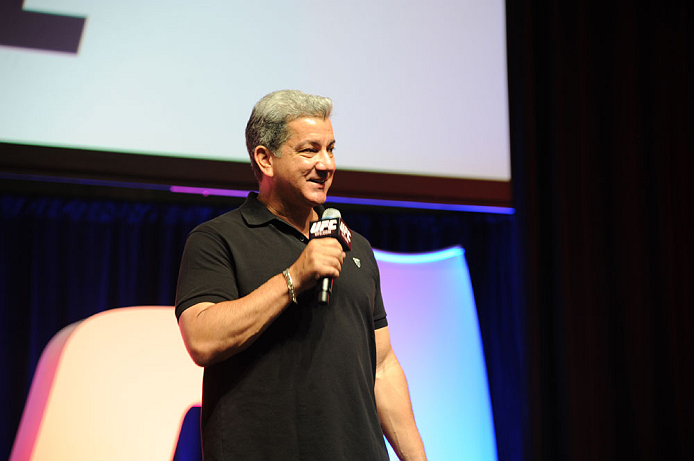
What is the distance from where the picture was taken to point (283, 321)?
1.31 meters

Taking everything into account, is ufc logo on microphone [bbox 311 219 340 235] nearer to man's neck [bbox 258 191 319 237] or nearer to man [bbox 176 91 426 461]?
man [bbox 176 91 426 461]

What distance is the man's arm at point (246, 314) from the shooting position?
1.19m

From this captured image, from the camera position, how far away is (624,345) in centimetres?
296

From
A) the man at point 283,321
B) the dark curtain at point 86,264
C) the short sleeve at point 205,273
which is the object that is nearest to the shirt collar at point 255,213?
the man at point 283,321

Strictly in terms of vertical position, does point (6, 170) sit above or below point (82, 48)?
below

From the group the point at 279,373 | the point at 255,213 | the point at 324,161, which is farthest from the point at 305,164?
the point at 279,373

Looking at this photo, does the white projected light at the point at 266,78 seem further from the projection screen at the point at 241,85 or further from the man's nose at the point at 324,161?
the man's nose at the point at 324,161

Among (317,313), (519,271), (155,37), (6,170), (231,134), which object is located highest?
(155,37)

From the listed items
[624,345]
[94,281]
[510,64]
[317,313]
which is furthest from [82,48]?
[624,345]

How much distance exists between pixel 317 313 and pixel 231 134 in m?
1.36

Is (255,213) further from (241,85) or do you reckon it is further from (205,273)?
(241,85)

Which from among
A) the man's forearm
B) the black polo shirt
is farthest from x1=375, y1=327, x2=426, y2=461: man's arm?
the black polo shirt

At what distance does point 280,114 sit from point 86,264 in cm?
144

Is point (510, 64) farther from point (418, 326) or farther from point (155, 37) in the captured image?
point (155, 37)
